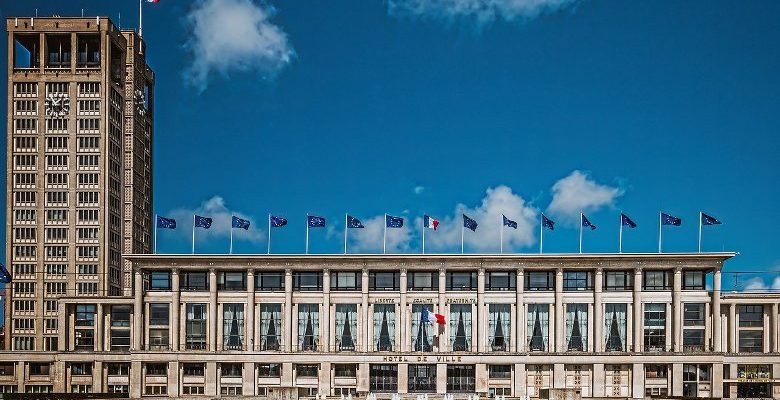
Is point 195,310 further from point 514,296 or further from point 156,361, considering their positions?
point 514,296

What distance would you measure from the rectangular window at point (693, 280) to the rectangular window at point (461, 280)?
29.8 meters

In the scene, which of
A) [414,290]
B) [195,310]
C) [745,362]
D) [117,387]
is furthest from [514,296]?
[117,387]

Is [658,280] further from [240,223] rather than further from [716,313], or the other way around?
[240,223]

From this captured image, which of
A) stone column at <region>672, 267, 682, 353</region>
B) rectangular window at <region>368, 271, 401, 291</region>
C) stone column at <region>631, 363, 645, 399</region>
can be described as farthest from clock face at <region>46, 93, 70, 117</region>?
stone column at <region>672, 267, 682, 353</region>

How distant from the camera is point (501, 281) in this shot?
126312mm

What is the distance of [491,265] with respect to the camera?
124812 millimetres

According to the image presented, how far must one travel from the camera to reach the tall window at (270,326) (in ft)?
416

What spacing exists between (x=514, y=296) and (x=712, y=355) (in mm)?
28171

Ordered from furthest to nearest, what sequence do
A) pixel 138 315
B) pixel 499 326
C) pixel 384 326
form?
pixel 138 315, pixel 384 326, pixel 499 326

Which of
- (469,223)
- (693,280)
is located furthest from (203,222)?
(693,280)

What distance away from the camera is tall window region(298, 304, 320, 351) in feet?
415

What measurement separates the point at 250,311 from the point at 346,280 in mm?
14586

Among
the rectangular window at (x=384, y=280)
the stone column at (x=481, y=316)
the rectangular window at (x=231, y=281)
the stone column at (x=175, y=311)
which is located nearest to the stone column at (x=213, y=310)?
the rectangular window at (x=231, y=281)

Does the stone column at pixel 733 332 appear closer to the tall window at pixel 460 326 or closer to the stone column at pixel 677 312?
the stone column at pixel 677 312
